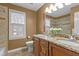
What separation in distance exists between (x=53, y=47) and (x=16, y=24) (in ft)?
2.46

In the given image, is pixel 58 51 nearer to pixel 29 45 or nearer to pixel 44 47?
pixel 44 47

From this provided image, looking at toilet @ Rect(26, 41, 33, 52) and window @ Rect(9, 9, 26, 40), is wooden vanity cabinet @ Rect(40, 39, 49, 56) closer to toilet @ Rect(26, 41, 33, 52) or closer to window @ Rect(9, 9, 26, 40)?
toilet @ Rect(26, 41, 33, 52)

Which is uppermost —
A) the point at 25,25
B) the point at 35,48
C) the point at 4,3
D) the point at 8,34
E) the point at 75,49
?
the point at 4,3

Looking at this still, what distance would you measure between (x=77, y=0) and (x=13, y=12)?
1.07 meters

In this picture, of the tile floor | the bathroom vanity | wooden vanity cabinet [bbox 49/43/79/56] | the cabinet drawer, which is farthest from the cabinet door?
the cabinet drawer

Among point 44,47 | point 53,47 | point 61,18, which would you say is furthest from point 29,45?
point 61,18

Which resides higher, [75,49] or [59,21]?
[59,21]

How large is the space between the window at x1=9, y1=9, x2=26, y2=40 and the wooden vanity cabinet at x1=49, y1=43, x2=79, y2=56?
53 cm

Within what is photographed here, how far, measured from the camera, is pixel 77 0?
1536 millimetres

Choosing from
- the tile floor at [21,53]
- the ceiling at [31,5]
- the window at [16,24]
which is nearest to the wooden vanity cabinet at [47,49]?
the tile floor at [21,53]

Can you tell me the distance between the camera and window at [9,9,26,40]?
5.34 feet

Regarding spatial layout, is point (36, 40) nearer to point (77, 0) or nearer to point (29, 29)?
point (29, 29)

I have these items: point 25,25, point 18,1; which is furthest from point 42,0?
point 25,25

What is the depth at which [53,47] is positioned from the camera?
5.22ft
